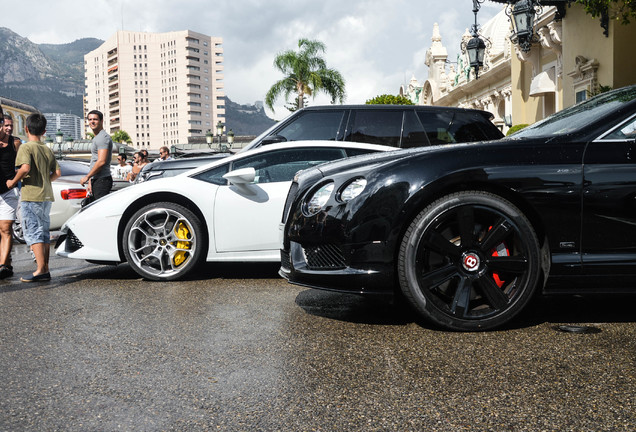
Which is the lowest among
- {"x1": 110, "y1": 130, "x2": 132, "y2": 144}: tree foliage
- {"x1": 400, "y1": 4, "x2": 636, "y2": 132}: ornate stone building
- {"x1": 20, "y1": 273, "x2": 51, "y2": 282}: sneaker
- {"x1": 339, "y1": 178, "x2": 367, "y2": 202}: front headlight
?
{"x1": 20, "y1": 273, "x2": 51, "y2": 282}: sneaker

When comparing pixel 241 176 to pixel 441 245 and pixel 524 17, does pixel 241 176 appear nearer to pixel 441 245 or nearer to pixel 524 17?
pixel 441 245

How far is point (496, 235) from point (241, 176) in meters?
2.71

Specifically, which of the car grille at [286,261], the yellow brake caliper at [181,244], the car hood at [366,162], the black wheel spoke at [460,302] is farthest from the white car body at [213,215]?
the black wheel spoke at [460,302]

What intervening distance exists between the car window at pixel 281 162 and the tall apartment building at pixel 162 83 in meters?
167

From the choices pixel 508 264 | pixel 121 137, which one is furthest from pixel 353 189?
pixel 121 137

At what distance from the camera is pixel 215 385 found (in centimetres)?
279

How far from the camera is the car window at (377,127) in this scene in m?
7.14

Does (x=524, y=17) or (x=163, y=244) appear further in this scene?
(x=524, y=17)

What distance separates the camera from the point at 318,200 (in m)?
3.83

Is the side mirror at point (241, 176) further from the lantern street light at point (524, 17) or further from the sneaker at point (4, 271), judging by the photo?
the lantern street light at point (524, 17)

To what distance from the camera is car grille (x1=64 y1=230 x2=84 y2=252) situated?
599cm

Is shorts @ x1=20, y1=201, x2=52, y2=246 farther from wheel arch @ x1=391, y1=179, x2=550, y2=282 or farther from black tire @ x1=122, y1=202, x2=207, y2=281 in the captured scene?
wheel arch @ x1=391, y1=179, x2=550, y2=282

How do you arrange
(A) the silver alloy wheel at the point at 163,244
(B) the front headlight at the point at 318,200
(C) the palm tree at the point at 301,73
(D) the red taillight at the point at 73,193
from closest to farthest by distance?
(B) the front headlight at the point at 318,200
(A) the silver alloy wheel at the point at 163,244
(D) the red taillight at the point at 73,193
(C) the palm tree at the point at 301,73

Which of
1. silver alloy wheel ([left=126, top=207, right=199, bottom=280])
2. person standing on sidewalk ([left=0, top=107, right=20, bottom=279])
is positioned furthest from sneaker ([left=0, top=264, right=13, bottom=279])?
silver alloy wheel ([left=126, top=207, right=199, bottom=280])
